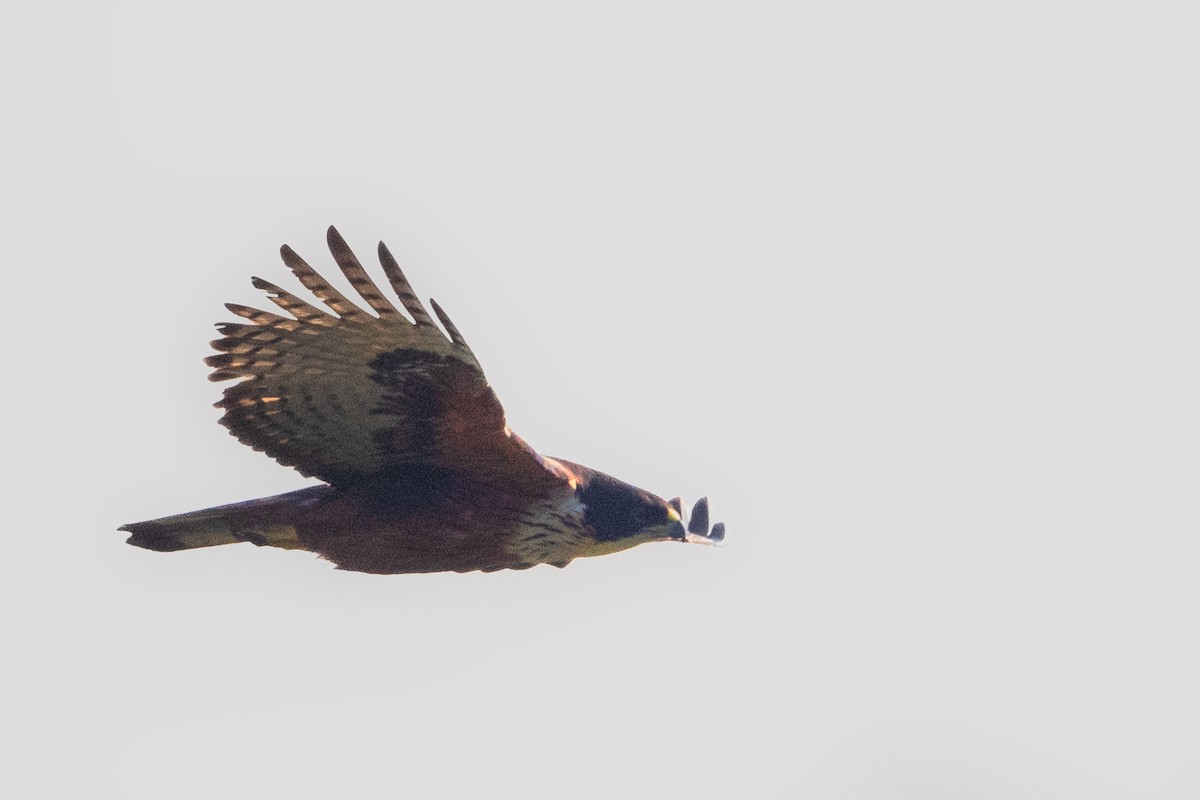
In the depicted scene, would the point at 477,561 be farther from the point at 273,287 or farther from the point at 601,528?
the point at 273,287

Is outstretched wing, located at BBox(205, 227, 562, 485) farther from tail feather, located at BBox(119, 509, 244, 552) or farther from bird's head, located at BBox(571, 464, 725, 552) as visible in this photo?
tail feather, located at BBox(119, 509, 244, 552)

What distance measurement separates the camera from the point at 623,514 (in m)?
8.66

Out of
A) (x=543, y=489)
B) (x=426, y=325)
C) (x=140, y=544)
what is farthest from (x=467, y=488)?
(x=140, y=544)

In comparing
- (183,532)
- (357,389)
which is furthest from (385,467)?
(183,532)

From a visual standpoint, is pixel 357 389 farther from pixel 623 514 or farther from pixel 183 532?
pixel 623 514

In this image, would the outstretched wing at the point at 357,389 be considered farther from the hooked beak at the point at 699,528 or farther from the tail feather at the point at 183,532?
the hooked beak at the point at 699,528

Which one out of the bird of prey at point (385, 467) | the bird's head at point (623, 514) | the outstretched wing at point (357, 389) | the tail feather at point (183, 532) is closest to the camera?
the outstretched wing at point (357, 389)

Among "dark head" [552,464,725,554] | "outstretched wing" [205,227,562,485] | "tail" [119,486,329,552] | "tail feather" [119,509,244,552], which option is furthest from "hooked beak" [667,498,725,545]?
"tail feather" [119,509,244,552]

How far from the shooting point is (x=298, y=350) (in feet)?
27.2

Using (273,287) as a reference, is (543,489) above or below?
below

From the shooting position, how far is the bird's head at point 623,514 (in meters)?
8.59

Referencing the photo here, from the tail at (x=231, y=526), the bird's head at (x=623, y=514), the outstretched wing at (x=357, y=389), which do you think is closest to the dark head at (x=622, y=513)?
the bird's head at (x=623, y=514)

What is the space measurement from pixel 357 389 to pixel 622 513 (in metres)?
1.41

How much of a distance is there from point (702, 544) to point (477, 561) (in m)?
1.16
